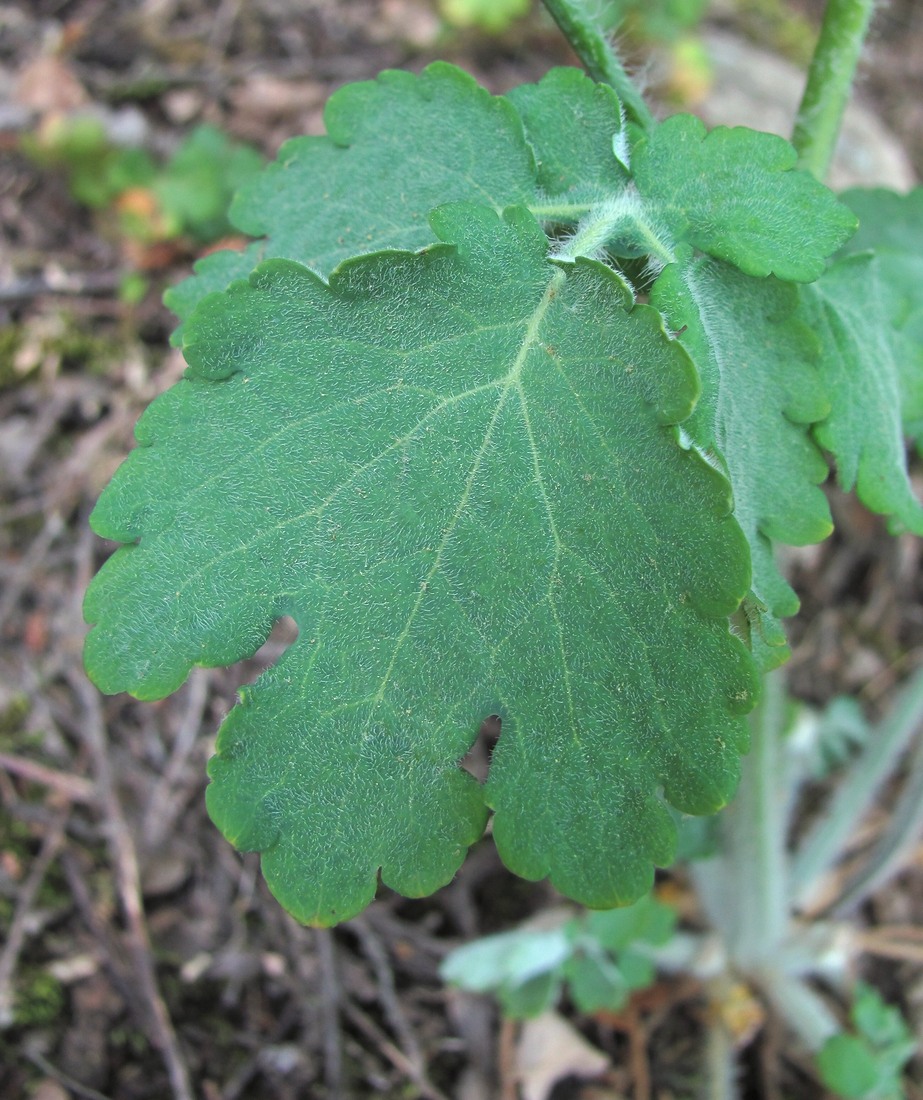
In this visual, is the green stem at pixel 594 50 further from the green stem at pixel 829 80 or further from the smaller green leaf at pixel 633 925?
the smaller green leaf at pixel 633 925

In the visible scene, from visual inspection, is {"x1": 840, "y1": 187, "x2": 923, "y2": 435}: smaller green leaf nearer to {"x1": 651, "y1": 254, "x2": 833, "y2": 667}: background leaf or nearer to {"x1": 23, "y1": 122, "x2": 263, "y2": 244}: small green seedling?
{"x1": 651, "y1": 254, "x2": 833, "y2": 667}: background leaf

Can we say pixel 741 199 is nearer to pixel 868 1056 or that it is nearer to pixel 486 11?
pixel 868 1056

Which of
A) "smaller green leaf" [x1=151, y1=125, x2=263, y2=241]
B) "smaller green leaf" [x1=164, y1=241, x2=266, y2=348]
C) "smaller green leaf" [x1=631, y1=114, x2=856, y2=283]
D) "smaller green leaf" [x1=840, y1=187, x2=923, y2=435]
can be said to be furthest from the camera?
"smaller green leaf" [x1=151, y1=125, x2=263, y2=241]

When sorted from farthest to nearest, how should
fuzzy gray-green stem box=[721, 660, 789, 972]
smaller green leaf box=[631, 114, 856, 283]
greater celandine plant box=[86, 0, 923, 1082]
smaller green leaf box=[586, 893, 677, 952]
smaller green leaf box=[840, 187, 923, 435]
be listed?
smaller green leaf box=[586, 893, 677, 952] < fuzzy gray-green stem box=[721, 660, 789, 972] < smaller green leaf box=[840, 187, 923, 435] < smaller green leaf box=[631, 114, 856, 283] < greater celandine plant box=[86, 0, 923, 1082]

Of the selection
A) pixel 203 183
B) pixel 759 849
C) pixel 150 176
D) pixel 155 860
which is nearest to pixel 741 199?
pixel 759 849

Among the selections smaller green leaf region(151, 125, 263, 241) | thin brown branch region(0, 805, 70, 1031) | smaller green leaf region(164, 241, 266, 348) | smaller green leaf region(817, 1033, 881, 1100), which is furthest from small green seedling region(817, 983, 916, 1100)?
smaller green leaf region(151, 125, 263, 241)

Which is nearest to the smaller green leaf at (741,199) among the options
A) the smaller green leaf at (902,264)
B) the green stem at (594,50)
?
the green stem at (594,50)

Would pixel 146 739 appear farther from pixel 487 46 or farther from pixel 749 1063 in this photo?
pixel 487 46
